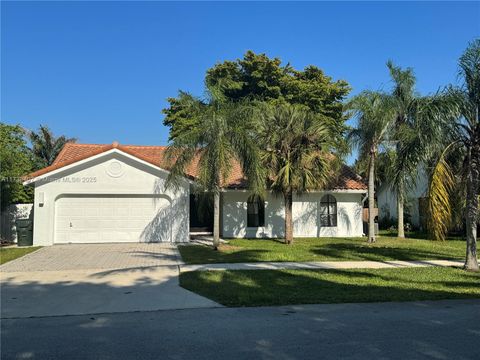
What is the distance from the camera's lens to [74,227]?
1984cm

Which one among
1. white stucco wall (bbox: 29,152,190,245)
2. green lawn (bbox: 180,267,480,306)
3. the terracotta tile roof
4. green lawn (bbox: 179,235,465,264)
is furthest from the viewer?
the terracotta tile roof

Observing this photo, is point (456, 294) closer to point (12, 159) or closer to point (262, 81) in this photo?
point (12, 159)

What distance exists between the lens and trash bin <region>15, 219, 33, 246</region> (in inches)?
750

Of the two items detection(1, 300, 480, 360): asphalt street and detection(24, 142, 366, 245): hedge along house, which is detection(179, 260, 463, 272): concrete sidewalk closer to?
detection(1, 300, 480, 360): asphalt street

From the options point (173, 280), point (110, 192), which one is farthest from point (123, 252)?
point (173, 280)

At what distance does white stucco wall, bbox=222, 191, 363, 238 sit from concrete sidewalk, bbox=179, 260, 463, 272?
9.46 m

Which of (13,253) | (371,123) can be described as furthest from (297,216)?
(13,253)

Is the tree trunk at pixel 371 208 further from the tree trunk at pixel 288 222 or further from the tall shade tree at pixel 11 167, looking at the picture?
the tall shade tree at pixel 11 167

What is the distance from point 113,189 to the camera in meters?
20.0

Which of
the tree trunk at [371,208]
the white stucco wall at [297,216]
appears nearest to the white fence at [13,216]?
the white stucco wall at [297,216]

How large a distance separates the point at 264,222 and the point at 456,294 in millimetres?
14657

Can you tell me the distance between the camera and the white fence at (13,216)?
69.5 ft

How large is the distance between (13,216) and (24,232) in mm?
2732

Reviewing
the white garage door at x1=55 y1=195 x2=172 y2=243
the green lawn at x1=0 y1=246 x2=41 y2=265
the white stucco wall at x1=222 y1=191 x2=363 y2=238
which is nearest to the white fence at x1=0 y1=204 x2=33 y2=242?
the white garage door at x1=55 y1=195 x2=172 y2=243
